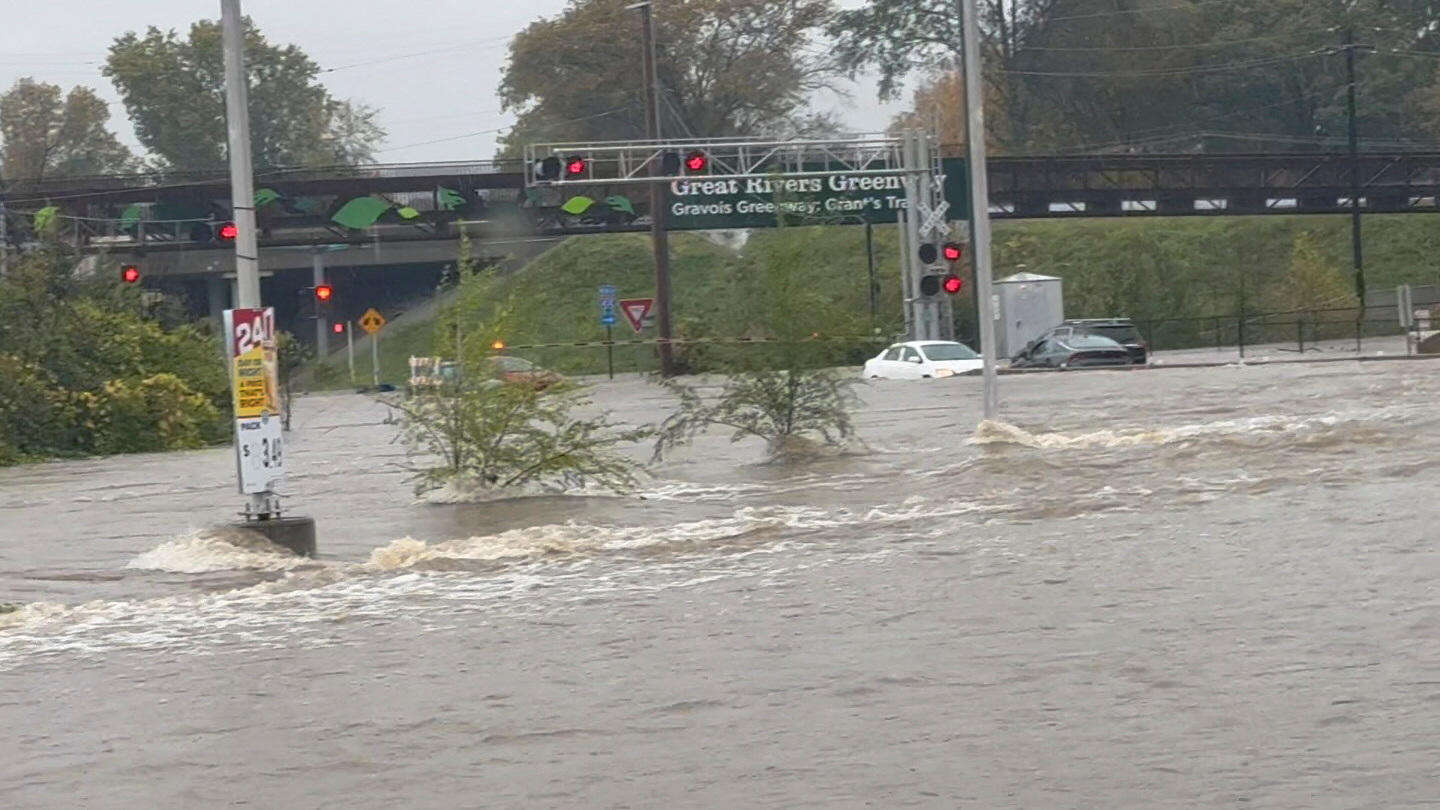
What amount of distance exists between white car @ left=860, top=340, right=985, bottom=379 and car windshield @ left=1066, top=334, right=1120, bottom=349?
2.17m

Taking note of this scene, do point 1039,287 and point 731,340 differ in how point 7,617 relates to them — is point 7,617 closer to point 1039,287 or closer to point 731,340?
point 731,340

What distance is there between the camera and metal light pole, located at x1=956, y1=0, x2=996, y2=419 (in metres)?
25.3

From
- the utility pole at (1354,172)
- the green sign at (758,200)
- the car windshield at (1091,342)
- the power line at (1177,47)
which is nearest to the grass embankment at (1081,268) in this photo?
the utility pole at (1354,172)

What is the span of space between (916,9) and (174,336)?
59014mm

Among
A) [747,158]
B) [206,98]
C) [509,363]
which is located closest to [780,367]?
[509,363]

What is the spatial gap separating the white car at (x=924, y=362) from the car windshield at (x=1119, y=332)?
9.94 ft

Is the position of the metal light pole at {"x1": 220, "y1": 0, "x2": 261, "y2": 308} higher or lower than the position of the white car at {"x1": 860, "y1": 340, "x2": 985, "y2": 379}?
higher

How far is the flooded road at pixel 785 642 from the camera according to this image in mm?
8898

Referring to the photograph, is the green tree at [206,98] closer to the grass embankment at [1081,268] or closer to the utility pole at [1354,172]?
the grass embankment at [1081,268]

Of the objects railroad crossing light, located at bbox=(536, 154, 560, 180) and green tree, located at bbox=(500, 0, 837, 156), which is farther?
green tree, located at bbox=(500, 0, 837, 156)

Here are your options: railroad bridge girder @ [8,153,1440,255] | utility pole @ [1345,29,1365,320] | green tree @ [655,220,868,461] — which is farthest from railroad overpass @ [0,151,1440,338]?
green tree @ [655,220,868,461]

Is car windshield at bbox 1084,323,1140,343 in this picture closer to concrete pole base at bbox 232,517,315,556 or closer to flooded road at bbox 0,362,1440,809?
flooded road at bbox 0,362,1440,809

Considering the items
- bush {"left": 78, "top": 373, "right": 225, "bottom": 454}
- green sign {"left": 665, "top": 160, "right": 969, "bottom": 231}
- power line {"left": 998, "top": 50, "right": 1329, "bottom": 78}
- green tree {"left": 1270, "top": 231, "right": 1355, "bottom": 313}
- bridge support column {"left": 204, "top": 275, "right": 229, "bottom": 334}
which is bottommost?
bush {"left": 78, "top": 373, "right": 225, "bottom": 454}

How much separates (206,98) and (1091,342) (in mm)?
73636
